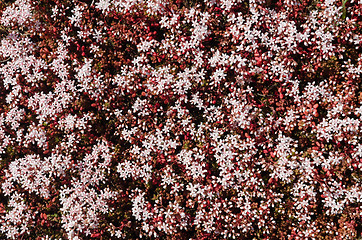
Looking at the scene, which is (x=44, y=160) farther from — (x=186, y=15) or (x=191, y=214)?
(x=186, y=15)

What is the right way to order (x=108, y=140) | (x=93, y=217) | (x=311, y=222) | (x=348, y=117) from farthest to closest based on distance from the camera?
(x=108, y=140), (x=93, y=217), (x=311, y=222), (x=348, y=117)

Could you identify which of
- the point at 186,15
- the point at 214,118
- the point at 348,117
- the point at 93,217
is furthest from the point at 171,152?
the point at 348,117

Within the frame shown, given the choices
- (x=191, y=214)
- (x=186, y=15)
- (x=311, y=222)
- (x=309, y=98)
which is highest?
(x=186, y=15)

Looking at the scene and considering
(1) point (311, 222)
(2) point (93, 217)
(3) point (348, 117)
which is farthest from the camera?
(2) point (93, 217)

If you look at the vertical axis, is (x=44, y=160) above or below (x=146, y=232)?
above

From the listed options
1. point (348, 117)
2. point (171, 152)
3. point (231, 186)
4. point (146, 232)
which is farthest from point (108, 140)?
point (348, 117)

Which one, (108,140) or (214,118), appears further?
(108,140)

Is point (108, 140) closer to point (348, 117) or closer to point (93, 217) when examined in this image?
point (93, 217)
